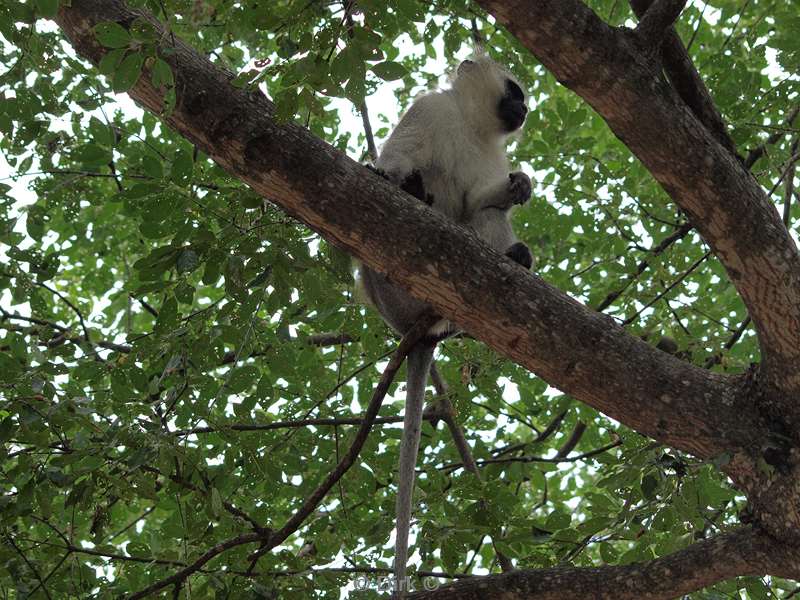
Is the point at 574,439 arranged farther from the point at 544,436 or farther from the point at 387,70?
the point at 387,70

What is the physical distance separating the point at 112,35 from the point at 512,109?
4.41 m

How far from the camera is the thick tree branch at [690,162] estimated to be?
3.92 m

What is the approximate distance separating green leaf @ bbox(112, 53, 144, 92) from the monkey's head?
161 inches

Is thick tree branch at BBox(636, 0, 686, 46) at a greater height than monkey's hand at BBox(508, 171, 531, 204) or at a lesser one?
lesser

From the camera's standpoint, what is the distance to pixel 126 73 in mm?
3535

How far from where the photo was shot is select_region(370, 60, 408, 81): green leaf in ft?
12.2

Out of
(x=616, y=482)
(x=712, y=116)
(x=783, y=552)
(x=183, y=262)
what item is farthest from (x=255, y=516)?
(x=712, y=116)

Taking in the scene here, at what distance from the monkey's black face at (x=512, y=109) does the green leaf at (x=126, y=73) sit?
170 inches

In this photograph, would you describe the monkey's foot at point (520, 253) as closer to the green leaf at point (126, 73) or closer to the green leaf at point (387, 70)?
the green leaf at point (387, 70)

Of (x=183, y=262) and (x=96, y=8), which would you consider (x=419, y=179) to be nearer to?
(x=183, y=262)

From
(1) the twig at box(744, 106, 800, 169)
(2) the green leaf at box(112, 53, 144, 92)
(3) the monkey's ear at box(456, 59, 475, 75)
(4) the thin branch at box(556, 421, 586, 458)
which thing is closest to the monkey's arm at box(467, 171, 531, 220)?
(3) the monkey's ear at box(456, 59, 475, 75)

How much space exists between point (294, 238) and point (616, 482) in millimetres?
2158

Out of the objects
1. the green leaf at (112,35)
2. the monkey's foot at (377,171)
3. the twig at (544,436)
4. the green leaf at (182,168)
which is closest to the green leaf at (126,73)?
the green leaf at (112,35)

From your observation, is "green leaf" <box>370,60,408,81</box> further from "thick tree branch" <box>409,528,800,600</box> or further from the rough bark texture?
"thick tree branch" <box>409,528,800,600</box>
